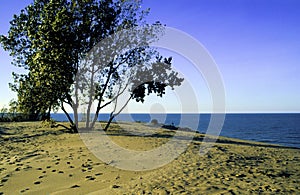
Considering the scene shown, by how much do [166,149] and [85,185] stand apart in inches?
316

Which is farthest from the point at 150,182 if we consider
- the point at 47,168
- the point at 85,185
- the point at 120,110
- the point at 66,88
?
the point at 120,110

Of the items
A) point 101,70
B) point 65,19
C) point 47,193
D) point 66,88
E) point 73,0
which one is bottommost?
point 47,193

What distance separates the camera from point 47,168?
1307 centimetres

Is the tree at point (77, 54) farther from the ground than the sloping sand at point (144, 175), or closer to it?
farther from the ground

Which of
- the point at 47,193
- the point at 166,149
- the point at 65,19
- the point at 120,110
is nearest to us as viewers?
the point at 47,193

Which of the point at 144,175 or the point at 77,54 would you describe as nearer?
the point at 144,175

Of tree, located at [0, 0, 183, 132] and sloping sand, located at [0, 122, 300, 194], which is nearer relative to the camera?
sloping sand, located at [0, 122, 300, 194]

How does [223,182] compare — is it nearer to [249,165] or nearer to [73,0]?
[249,165]

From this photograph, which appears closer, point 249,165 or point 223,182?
point 223,182

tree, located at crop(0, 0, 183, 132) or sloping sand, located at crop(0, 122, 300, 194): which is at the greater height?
tree, located at crop(0, 0, 183, 132)

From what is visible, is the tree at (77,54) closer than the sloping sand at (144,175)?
No

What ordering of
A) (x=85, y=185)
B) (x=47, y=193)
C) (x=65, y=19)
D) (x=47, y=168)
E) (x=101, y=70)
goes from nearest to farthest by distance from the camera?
(x=47, y=193) → (x=85, y=185) → (x=47, y=168) → (x=65, y=19) → (x=101, y=70)

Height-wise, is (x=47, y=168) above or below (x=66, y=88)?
below

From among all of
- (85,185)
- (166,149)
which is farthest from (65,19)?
(85,185)
